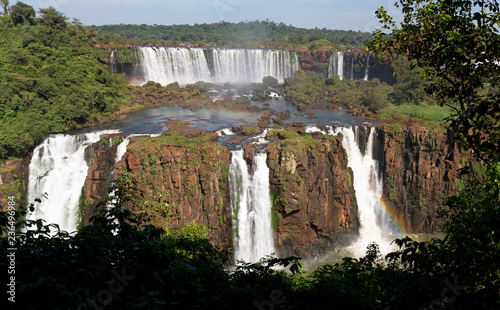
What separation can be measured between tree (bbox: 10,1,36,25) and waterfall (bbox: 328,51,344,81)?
38.9 m

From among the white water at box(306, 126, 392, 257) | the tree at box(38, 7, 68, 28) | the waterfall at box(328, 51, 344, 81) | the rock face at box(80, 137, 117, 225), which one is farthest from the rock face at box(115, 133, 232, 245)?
the waterfall at box(328, 51, 344, 81)

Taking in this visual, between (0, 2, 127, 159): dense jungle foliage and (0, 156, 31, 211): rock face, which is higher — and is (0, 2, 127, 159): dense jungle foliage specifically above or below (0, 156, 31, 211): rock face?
above

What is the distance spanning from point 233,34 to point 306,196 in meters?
59.6

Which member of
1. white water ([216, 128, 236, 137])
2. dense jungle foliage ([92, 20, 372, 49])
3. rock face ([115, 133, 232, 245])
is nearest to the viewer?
rock face ([115, 133, 232, 245])

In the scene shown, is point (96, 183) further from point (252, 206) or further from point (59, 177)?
point (252, 206)

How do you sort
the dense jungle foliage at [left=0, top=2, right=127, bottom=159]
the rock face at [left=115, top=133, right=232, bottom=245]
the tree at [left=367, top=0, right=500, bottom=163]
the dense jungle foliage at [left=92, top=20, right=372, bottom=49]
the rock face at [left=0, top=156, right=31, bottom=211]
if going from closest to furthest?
the tree at [left=367, top=0, right=500, bottom=163], the rock face at [left=115, top=133, right=232, bottom=245], the rock face at [left=0, top=156, right=31, bottom=211], the dense jungle foliage at [left=0, top=2, right=127, bottom=159], the dense jungle foliage at [left=92, top=20, right=372, bottom=49]

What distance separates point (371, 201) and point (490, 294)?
22.5 meters

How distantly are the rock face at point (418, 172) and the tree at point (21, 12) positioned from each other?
1655 inches

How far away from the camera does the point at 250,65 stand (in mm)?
51250

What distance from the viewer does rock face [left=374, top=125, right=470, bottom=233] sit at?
81.8 feet

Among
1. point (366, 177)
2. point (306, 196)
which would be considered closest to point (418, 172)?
point (366, 177)

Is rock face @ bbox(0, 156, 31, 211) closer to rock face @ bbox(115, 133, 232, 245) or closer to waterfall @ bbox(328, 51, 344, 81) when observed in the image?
rock face @ bbox(115, 133, 232, 245)

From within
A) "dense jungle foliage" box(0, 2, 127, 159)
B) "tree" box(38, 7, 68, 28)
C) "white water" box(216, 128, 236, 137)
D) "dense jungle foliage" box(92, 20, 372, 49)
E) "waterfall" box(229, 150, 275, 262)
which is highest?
"dense jungle foliage" box(92, 20, 372, 49)

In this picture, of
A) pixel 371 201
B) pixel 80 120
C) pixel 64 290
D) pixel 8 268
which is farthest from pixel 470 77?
pixel 80 120
